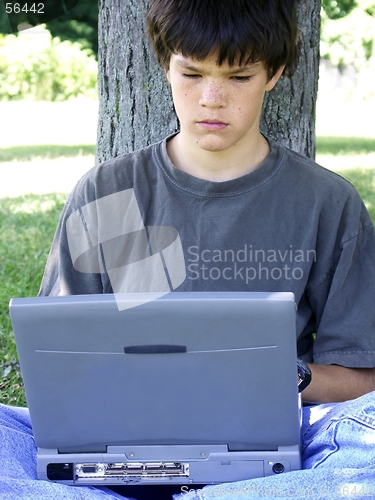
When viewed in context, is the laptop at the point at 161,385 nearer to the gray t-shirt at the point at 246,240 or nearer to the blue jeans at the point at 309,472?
the blue jeans at the point at 309,472

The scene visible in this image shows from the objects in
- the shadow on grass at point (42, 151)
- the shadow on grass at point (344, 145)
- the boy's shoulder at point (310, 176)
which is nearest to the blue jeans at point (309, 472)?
the boy's shoulder at point (310, 176)

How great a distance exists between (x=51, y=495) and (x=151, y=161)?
103cm

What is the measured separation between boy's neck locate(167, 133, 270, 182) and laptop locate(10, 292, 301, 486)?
820mm

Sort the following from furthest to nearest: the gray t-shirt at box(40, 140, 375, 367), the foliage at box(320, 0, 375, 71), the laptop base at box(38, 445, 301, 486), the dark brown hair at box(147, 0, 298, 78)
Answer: the foliage at box(320, 0, 375, 71)
the gray t-shirt at box(40, 140, 375, 367)
the dark brown hair at box(147, 0, 298, 78)
the laptop base at box(38, 445, 301, 486)

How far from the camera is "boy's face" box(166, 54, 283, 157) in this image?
1920 mm

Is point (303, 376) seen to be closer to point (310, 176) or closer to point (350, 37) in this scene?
point (310, 176)

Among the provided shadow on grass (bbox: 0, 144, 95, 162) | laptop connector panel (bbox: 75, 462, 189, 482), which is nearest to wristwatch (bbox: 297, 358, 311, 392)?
laptop connector panel (bbox: 75, 462, 189, 482)

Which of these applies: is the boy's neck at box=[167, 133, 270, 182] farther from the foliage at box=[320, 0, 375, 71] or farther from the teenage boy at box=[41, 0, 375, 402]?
the foliage at box=[320, 0, 375, 71]

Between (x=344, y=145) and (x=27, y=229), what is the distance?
20.2 feet

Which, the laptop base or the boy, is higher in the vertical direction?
the boy

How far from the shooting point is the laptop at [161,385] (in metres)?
1.35

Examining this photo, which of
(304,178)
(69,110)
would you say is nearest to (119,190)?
(304,178)

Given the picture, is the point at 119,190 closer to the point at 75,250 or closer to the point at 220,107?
the point at 75,250

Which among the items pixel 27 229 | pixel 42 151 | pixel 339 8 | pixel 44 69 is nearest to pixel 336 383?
pixel 27 229
